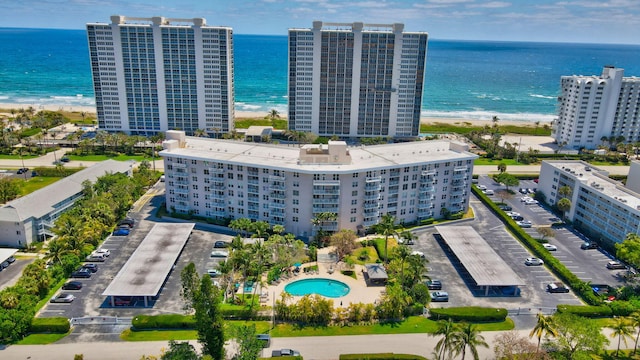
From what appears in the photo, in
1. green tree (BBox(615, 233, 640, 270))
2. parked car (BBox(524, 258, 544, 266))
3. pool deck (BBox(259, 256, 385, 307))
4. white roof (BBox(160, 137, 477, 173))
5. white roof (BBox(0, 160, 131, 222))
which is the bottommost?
pool deck (BBox(259, 256, 385, 307))

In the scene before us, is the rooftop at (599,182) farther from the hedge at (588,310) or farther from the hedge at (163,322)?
the hedge at (163,322)

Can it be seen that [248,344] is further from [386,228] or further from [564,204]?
[564,204]

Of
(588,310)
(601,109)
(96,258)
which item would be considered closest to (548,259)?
(588,310)

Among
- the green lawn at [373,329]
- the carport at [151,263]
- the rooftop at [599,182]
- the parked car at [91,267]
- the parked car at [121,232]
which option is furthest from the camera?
the parked car at [121,232]

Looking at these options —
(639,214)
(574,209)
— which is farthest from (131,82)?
(639,214)

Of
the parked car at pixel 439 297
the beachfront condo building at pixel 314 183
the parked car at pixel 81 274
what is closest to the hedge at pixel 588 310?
the parked car at pixel 439 297

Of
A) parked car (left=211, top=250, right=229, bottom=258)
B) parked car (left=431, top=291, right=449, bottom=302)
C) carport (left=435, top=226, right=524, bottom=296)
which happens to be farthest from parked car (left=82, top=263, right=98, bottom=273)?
carport (left=435, top=226, right=524, bottom=296)

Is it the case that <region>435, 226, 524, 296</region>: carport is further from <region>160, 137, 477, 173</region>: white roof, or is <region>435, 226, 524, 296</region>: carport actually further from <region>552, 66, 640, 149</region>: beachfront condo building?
<region>552, 66, 640, 149</region>: beachfront condo building
